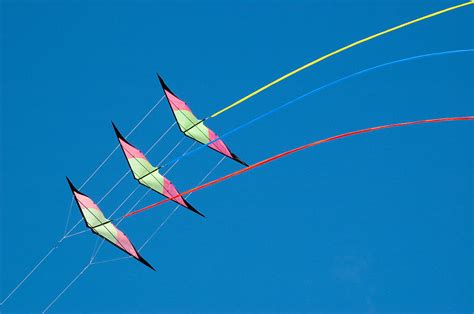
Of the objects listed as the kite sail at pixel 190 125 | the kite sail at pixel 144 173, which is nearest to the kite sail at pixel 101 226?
the kite sail at pixel 144 173

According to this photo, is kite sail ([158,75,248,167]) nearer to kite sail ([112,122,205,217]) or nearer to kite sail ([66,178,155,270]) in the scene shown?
kite sail ([112,122,205,217])

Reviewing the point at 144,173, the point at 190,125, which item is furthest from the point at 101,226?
the point at 190,125

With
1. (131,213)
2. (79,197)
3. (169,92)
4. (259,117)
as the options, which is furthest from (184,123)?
(259,117)

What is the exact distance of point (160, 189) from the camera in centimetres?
2620

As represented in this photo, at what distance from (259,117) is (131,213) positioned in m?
5.09

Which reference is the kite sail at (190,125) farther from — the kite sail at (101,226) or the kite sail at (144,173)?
the kite sail at (101,226)

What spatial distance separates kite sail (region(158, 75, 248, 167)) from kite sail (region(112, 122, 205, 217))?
199 cm

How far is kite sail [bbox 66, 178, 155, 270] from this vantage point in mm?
23766

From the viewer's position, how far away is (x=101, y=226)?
2391 centimetres

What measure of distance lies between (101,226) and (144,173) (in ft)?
9.45

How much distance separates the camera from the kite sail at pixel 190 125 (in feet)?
90.3

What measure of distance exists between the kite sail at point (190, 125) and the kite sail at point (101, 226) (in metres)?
4.88

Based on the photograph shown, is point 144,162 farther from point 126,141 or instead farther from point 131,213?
point 131,213

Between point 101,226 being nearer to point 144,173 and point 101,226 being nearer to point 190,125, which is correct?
point 144,173
